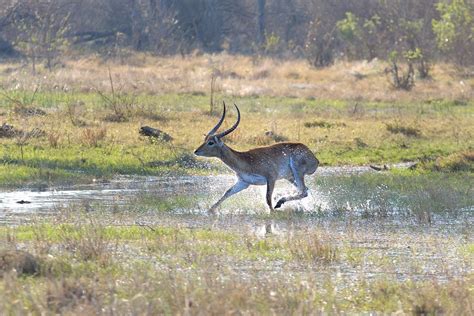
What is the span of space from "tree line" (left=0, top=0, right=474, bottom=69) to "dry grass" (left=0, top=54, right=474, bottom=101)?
0.95m

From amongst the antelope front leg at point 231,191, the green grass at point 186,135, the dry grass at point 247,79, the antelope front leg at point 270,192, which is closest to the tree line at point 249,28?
the dry grass at point 247,79

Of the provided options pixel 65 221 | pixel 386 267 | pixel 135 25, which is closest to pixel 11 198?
pixel 65 221

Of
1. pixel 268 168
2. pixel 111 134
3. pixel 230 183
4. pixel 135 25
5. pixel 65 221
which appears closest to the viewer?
pixel 65 221

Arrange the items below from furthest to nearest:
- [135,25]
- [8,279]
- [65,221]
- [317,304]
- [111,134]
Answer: [135,25] < [111,134] < [65,221] < [317,304] < [8,279]

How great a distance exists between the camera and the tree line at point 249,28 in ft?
120

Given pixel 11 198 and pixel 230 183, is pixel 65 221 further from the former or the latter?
pixel 230 183

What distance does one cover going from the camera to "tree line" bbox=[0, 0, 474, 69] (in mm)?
36594

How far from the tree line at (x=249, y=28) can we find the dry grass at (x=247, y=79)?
951 mm

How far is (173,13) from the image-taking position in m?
53.3

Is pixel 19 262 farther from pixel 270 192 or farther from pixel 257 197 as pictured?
pixel 257 197

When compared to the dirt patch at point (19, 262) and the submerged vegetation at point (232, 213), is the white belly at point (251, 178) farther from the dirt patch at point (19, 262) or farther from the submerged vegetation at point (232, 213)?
the dirt patch at point (19, 262)

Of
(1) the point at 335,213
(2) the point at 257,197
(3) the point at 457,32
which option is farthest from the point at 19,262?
(3) the point at 457,32

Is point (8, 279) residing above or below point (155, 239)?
above

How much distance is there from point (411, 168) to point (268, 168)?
414 centimetres
